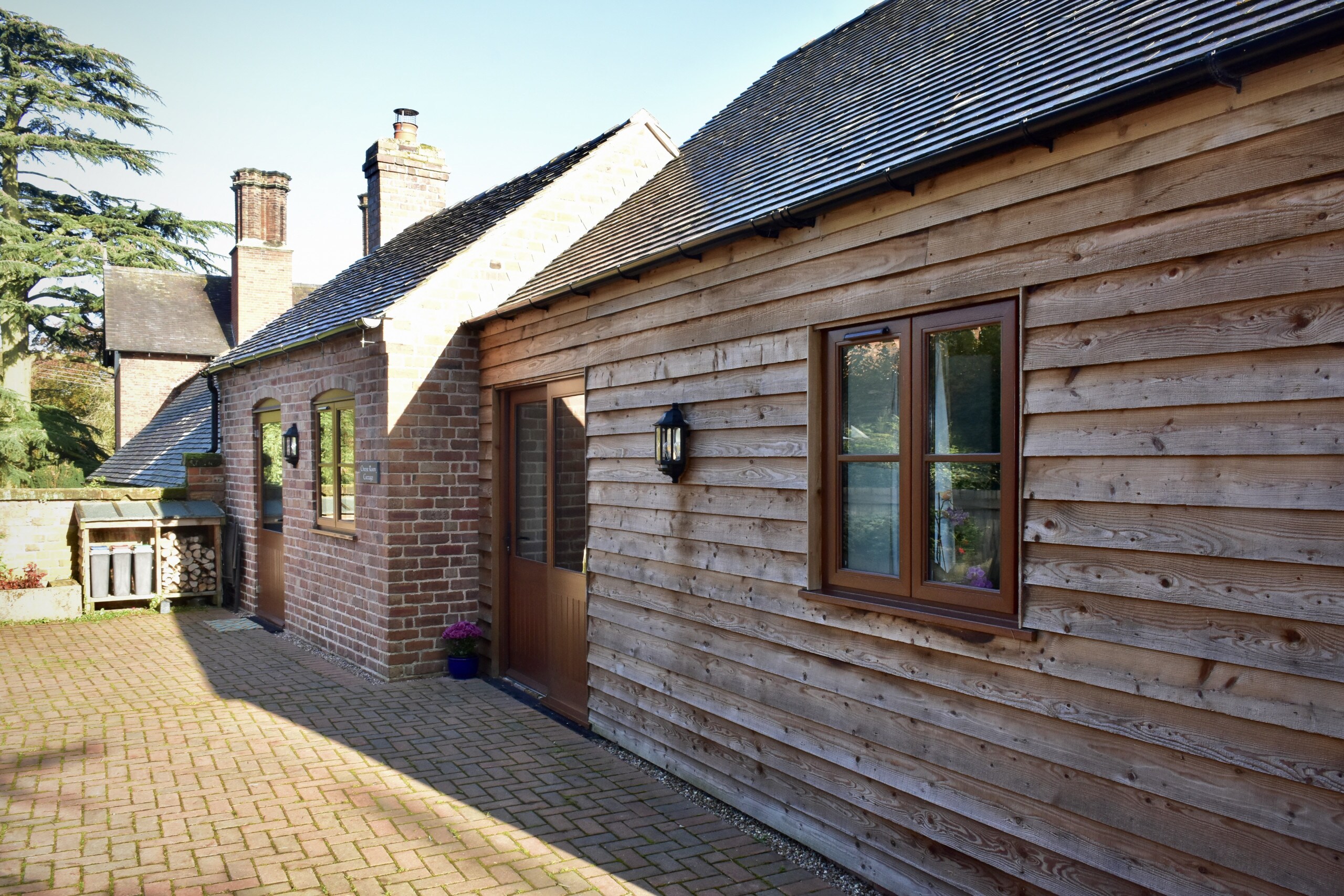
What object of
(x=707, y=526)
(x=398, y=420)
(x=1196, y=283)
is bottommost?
(x=707, y=526)

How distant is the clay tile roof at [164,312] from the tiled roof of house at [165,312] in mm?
13

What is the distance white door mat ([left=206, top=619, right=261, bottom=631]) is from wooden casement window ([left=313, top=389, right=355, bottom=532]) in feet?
7.01

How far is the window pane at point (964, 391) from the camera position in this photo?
3695 mm

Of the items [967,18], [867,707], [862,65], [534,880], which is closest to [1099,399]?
[867,707]

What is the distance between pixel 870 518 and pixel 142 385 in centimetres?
2165

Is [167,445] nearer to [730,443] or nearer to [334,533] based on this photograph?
[334,533]

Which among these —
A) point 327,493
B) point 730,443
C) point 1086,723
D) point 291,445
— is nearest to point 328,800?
point 730,443

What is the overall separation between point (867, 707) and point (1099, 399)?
70.4 inches

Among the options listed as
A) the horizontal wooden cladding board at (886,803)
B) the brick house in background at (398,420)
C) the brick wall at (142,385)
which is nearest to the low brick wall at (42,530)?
the brick house in background at (398,420)

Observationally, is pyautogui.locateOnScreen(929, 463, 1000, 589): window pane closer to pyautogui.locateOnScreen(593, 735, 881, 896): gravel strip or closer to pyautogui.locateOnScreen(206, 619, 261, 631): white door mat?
pyautogui.locateOnScreen(593, 735, 881, 896): gravel strip

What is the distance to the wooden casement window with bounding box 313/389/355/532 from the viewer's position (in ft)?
30.3

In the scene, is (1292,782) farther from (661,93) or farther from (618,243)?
(661,93)

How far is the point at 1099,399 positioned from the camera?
127 inches

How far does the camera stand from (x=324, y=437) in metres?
9.81
